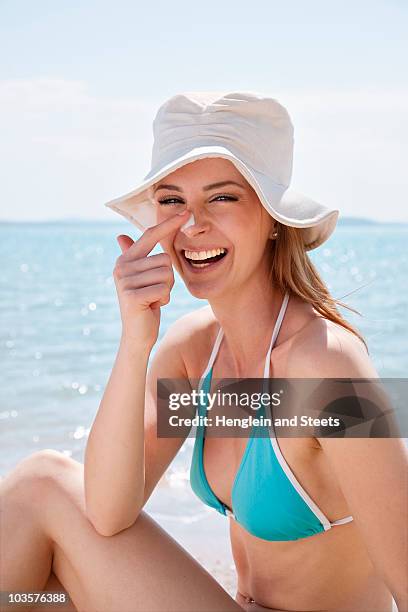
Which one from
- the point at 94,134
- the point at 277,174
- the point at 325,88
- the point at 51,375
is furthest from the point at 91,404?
the point at 94,134

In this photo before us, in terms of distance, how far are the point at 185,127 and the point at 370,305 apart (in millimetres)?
14240

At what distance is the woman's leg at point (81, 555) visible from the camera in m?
2.35

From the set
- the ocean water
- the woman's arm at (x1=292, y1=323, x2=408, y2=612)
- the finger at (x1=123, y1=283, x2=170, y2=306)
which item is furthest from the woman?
the ocean water

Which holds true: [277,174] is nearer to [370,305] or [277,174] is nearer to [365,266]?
[370,305]

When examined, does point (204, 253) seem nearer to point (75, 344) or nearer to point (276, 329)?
point (276, 329)

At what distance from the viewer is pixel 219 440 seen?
8.94ft

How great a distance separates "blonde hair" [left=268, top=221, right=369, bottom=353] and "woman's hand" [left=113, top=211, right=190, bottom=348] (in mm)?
365

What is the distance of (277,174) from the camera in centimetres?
255

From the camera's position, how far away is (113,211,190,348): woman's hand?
7.93 ft

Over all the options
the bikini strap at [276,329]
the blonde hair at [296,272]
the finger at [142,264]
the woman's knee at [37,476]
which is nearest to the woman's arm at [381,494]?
the bikini strap at [276,329]

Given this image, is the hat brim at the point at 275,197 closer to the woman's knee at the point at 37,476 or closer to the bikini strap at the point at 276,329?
the bikini strap at the point at 276,329

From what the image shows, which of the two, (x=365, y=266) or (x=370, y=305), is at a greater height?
(x=365, y=266)

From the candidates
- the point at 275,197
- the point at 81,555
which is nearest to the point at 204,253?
the point at 275,197

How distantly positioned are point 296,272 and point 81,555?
43.0 inches
